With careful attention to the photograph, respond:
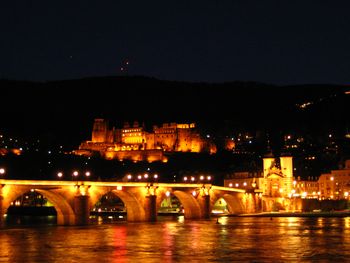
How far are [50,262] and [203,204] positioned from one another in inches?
2294

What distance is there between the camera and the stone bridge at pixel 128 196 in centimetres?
6950

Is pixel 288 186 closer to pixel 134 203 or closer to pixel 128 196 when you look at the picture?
pixel 134 203

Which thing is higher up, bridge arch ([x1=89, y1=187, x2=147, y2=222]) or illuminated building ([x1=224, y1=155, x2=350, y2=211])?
illuminated building ([x1=224, y1=155, x2=350, y2=211])

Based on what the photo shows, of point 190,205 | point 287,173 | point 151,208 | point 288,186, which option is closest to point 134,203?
point 151,208

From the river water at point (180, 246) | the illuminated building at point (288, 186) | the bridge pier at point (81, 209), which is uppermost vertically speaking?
the illuminated building at point (288, 186)

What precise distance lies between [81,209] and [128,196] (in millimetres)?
10830

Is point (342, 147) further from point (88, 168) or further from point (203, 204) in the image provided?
point (203, 204)

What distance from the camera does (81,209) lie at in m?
75.1

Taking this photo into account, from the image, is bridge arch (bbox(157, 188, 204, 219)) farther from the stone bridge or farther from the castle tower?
the castle tower

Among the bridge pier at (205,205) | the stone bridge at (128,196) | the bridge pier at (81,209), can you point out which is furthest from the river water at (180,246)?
the bridge pier at (205,205)

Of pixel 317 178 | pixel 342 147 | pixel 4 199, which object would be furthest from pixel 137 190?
pixel 342 147

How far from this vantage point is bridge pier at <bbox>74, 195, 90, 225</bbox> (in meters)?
74.6

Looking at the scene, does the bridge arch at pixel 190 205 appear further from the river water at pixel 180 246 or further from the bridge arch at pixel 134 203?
the river water at pixel 180 246

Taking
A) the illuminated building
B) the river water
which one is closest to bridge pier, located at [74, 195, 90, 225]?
the river water
